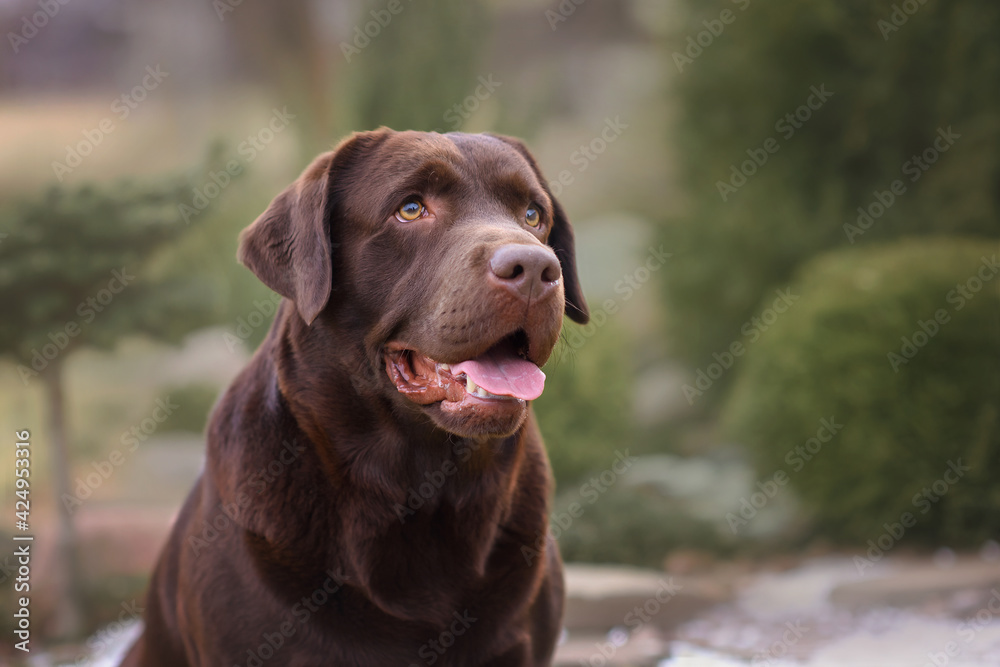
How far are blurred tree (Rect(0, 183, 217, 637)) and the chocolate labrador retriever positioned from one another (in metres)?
2.95

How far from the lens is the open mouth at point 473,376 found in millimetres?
2363

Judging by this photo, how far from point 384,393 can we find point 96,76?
4932 millimetres

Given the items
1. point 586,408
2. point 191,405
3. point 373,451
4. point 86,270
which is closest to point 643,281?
point 586,408

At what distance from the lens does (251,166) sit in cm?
645

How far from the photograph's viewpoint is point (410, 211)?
2629 millimetres

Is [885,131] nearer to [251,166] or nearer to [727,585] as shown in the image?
[727,585]

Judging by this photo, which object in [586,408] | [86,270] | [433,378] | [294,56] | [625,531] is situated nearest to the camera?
[433,378]

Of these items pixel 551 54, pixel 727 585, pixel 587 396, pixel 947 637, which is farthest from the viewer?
pixel 551 54

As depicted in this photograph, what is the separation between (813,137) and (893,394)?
7.83 ft

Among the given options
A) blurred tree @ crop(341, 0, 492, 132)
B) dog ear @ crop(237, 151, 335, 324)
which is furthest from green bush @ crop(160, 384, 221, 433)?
dog ear @ crop(237, 151, 335, 324)

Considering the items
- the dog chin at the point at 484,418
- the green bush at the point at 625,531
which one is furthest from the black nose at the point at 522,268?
the green bush at the point at 625,531

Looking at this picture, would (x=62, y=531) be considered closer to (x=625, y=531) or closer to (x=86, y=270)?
(x=86, y=270)

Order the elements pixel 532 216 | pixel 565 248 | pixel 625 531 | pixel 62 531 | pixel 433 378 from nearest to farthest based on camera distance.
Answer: pixel 433 378
pixel 532 216
pixel 565 248
pixel 62 531
pixel 625 531

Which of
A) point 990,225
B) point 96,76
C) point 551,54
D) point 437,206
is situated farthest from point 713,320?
point 437,206
